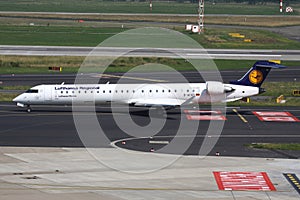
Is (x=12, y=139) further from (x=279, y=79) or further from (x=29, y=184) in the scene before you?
(x=279, y=79)

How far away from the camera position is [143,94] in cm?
7150

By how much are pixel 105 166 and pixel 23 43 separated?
7771cm

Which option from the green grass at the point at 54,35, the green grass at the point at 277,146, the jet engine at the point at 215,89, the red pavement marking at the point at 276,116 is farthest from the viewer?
the green grass at the point at 54,35

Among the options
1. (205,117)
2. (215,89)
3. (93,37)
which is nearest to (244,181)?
(205,117)

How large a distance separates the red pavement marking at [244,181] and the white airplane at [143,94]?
21201mm

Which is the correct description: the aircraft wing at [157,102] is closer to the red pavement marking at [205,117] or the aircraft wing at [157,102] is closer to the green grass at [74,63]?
the red pavement marking at [205,117]

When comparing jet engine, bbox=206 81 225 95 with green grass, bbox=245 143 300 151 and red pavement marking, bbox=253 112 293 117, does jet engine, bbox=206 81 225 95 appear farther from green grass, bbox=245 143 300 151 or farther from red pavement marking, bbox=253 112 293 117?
green grass, bbox=245 143 300 151

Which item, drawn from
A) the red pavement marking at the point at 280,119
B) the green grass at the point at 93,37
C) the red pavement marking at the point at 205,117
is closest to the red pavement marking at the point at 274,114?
the red pavement marking at the point at 280,119

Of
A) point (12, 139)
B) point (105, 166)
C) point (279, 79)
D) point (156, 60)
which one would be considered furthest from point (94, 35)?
point (105, 166)

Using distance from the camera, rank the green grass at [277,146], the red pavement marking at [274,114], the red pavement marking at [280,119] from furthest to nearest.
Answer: the red pavement marking at [274,114] < the red pavement marking at [280,119] < the green grass at [277,146]

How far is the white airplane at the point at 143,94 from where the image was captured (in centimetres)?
7094

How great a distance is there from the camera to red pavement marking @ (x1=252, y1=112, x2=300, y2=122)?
7031 centimetres

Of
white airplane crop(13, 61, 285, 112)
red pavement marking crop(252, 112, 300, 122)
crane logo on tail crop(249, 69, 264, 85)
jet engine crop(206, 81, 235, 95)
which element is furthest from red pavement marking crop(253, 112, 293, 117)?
jet engine crop(206, 81, 235, 95)

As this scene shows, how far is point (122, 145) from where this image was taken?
2328 inches
